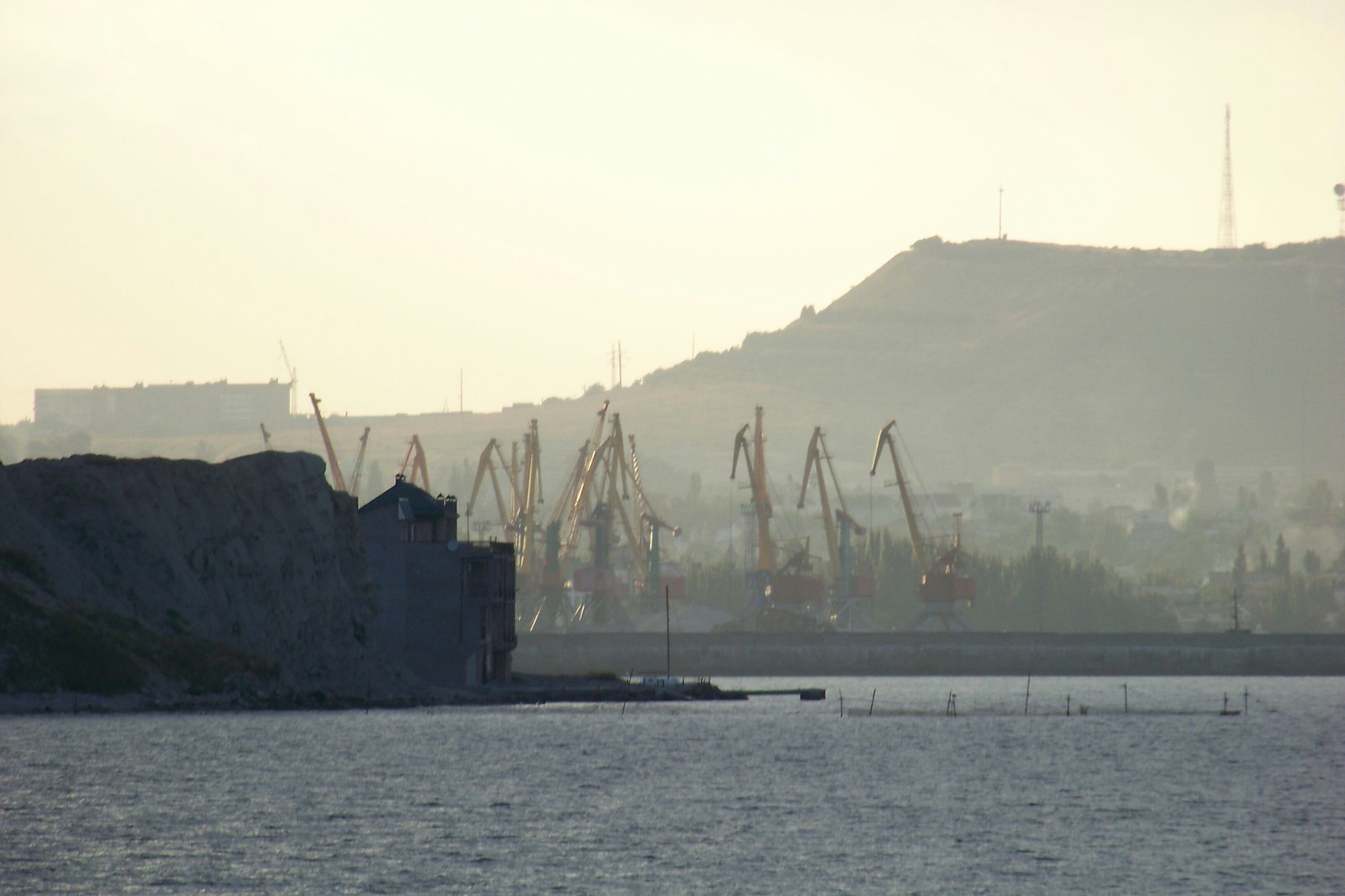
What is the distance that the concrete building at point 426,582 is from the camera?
118 meters

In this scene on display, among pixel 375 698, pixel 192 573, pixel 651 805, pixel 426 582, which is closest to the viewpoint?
pixel 651 805

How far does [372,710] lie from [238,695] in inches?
311

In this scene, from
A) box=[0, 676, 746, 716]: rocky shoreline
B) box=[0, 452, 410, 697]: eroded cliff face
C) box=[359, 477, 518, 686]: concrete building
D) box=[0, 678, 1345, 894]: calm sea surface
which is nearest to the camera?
box=[0, 678, 1345, 894]: calm sea surface

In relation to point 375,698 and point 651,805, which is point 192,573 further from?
point 651,805

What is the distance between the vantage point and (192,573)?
107 metres

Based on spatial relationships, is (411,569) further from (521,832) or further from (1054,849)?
(1054,849)

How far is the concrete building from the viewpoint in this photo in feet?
387

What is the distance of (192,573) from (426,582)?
15.7 metres

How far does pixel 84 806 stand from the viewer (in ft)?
234

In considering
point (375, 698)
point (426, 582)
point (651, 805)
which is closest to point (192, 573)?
point (375, 698)

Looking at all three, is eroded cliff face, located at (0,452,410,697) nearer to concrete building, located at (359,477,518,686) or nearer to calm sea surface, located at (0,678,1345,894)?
concrete building, located at (359,477,518,686)

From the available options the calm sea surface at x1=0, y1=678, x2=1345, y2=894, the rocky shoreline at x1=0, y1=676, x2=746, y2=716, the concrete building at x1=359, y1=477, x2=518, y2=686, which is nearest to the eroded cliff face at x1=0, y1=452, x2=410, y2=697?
the rocky shoreline at x1=0, y1=676, x2=746, y2=716

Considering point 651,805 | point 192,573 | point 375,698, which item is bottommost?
point 651,805

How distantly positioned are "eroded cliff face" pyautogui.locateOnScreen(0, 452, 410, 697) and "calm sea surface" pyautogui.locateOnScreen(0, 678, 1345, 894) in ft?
14.9
